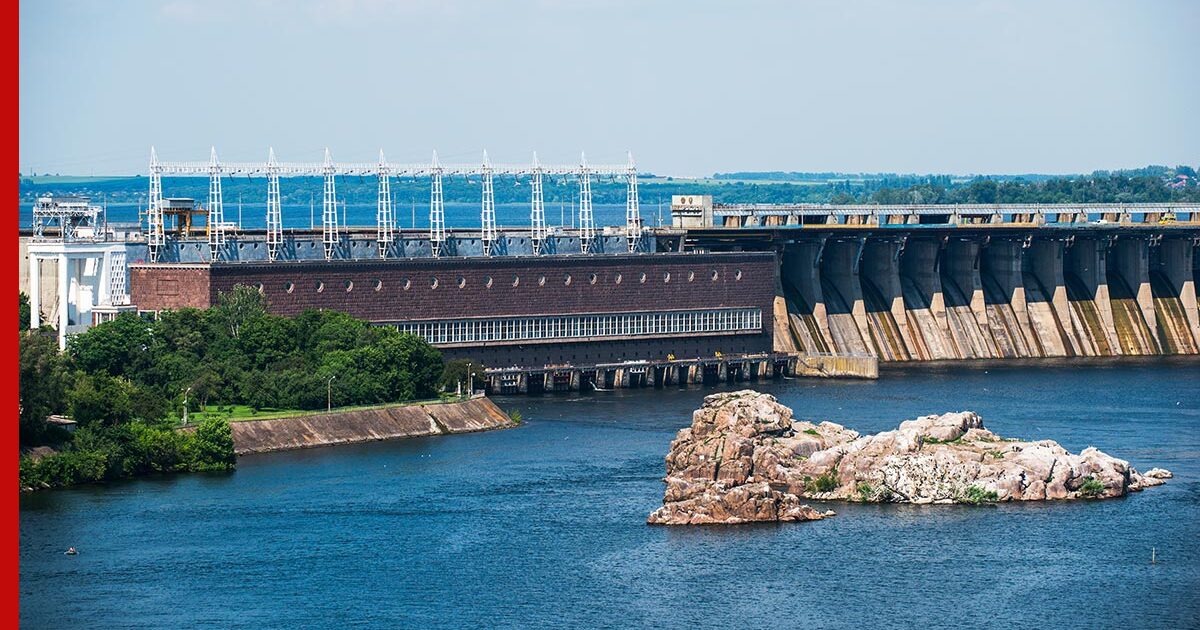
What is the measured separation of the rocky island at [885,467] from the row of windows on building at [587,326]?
3224 cm

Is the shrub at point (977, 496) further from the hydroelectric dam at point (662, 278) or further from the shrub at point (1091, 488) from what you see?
the hydroelectric dam at point (662, 278)

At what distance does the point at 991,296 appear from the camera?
129875 mm

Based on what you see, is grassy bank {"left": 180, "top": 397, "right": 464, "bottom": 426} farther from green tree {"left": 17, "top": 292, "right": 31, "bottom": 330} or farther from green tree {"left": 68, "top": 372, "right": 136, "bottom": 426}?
green tree {"left": 17, "top": 292, "right": 31, "bottom": 330}

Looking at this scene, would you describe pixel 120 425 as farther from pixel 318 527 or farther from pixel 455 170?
pixel 455 170

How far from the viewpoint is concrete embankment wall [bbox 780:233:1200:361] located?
12162 cm

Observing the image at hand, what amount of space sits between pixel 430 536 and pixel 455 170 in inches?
2150

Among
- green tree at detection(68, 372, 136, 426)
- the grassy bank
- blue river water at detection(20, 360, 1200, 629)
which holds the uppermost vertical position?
green tree at detection(68, 372, 136, 426)

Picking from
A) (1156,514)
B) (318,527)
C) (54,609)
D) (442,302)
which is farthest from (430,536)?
(442,302)

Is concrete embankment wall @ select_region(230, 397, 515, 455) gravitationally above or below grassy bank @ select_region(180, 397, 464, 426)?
below

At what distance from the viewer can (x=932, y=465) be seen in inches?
2579

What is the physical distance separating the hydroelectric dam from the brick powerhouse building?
107 millimetres

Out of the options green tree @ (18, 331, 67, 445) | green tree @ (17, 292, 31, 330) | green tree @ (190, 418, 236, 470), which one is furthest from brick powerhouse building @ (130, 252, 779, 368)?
green tree @ (190, 418, 236, 470)

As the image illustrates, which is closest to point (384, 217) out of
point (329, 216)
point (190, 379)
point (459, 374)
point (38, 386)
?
point (329, 216)

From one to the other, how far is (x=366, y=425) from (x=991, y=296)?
6367cm
